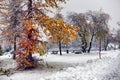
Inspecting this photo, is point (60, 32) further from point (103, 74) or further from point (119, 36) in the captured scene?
point (119, 36)

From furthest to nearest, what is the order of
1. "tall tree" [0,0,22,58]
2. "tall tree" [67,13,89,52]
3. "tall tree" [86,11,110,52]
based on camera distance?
"tall tree" [86,11,110,52] → "tall tree" [67,13,89,52] → "tall tree" [0,0,22,58]

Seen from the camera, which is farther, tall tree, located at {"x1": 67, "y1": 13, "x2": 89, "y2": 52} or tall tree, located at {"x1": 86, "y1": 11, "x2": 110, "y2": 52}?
tall tree, located at {"x1": 86, "y1": 11, "x2": 110, "y2": 52}

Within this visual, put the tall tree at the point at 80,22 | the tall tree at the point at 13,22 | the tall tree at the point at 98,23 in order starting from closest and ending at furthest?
1. the tall tree at the point at 13,22
2. the tall tree at the point at 80,22
3. the tall tree at the point at 98,23

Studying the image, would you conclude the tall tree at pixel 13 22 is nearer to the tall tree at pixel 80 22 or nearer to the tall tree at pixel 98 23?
the tall tree at pixel 80 22

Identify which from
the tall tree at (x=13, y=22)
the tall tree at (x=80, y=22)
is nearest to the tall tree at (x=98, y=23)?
the tall tree at (x=80, y=22)

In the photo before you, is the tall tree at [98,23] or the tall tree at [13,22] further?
the tall tree at [98,23]

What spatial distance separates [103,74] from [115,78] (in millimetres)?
1149

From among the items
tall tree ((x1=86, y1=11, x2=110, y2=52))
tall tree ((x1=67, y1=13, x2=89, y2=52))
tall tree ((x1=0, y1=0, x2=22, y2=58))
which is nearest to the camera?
tall tree ((x1=0, y1=0, x2=22, y2=58))

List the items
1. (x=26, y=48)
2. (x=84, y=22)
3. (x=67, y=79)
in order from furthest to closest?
(x=84, y=22) → (x=26, y=48) → (x=67, y=79)

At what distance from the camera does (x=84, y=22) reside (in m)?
66.9

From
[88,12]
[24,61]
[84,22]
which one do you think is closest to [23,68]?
[24,61]

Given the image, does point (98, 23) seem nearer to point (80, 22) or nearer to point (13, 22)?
point (80, 22)

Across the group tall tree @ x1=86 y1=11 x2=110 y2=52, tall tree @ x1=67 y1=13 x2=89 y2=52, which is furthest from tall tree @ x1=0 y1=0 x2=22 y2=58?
tall tree @ x1=86 y1=11 x2=110 y2=52

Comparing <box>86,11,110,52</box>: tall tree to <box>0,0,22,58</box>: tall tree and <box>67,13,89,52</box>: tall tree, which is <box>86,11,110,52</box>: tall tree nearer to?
<box>67,13,89,52</box>: tall tree
